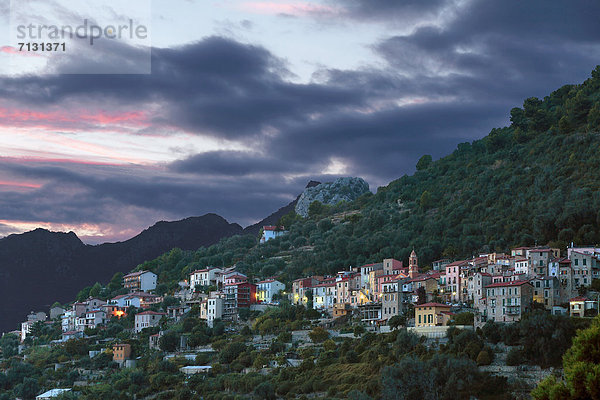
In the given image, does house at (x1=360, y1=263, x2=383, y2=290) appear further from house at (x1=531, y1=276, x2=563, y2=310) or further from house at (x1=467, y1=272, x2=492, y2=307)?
house at (x1=531, y1=276, x2=563, y2=310)

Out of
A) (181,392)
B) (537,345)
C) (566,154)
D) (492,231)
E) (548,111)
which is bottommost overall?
(181,392)

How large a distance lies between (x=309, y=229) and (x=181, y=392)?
51.2m

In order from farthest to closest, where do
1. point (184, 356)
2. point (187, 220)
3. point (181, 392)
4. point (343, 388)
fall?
1. point (187, 220)
2. point (184, 356)
3. point (181, 392)
4. point (343, 388)

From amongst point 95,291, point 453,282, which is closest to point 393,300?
point 453,282

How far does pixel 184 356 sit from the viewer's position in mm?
69188

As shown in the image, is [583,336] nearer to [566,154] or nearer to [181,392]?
[181,392]

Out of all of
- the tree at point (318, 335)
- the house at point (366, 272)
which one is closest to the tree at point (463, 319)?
the tree at point (318, 335)

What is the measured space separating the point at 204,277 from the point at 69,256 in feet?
246

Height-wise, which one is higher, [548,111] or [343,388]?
[548,111]

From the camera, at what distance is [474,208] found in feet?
287

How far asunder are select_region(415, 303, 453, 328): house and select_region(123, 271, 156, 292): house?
52.7 m

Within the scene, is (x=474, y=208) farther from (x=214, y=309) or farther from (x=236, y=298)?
(x=214, y=309)

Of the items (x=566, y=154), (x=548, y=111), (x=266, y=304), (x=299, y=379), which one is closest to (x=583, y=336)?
(x=299, y=379)

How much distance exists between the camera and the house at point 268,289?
83.3 m
